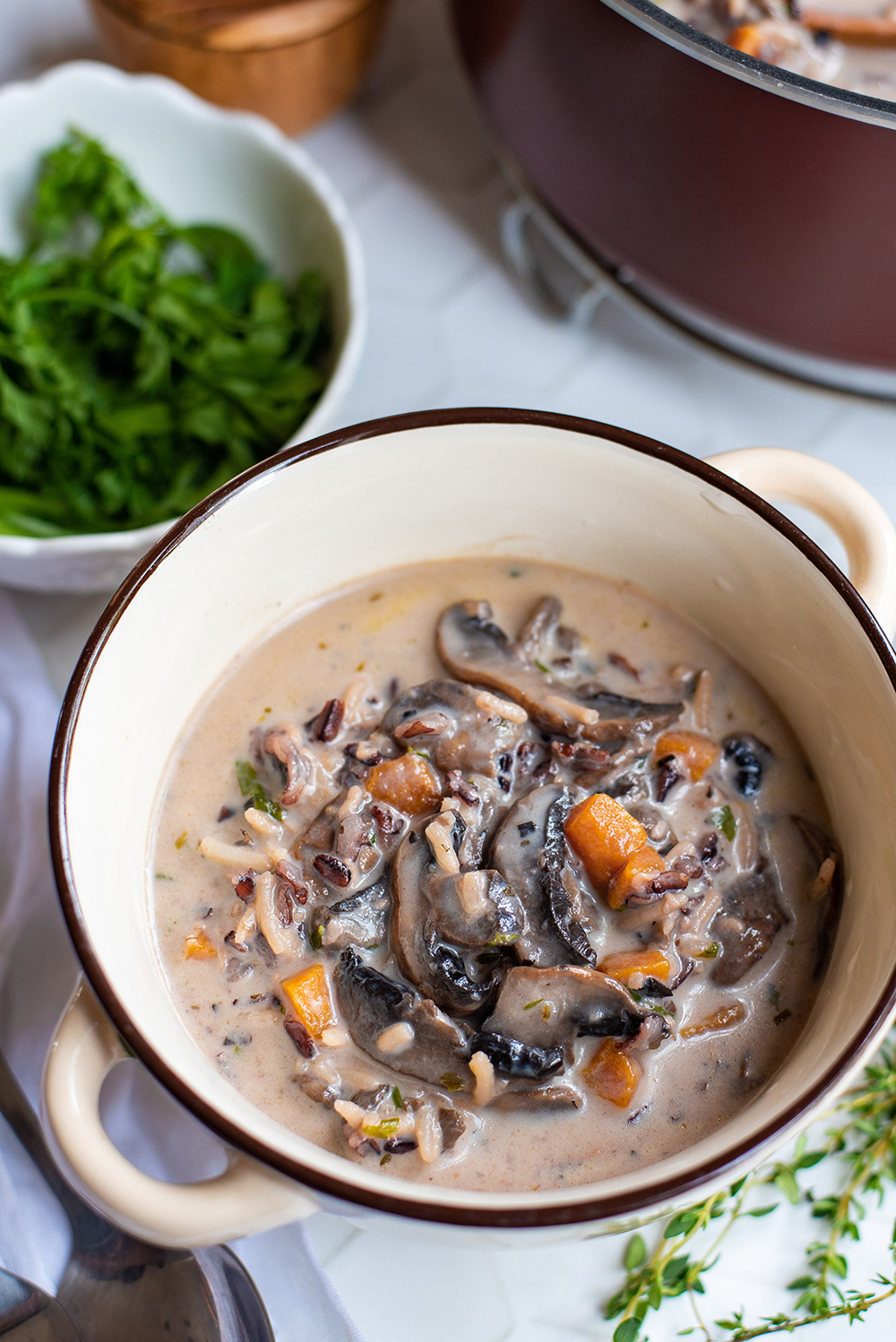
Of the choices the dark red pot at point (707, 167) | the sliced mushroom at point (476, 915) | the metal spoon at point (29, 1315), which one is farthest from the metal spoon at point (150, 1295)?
the dark red pot at point (707, 167)

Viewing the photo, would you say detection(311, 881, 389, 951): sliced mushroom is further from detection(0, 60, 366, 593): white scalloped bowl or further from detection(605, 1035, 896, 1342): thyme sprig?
detection(0, 60, 366, 593): white scalloped bowl

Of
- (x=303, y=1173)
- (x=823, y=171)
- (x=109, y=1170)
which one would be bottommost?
(x=109, y=1170)

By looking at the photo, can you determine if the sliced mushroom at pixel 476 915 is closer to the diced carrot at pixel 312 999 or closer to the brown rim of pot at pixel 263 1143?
the diced carrot at pixel 312 999

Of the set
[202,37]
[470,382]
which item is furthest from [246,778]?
[202,37]

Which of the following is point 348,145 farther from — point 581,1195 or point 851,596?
point 581,1195

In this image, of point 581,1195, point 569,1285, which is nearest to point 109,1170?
point 581,1195

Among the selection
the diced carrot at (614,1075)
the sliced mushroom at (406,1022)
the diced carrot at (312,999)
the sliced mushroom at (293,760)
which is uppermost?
the diced carrot at (614,1075)
